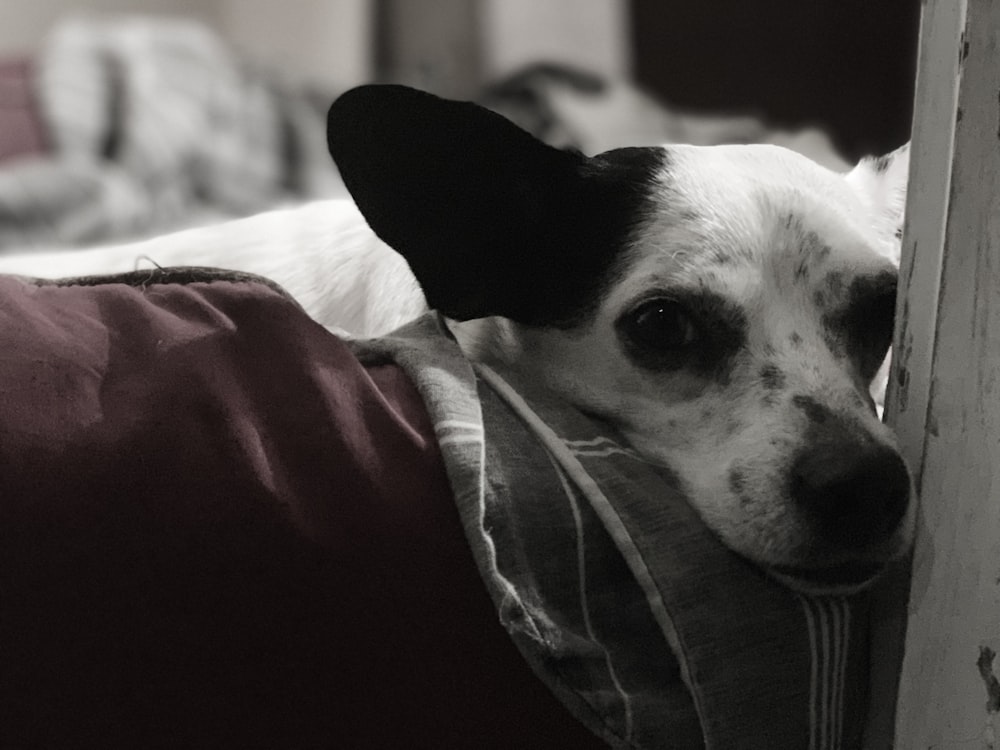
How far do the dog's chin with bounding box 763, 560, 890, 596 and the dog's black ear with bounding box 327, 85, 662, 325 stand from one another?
33 centimetres

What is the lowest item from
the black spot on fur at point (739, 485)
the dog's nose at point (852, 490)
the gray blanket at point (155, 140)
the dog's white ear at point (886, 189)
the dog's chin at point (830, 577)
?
the gray blanket at point (155, 140)

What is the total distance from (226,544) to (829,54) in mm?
2384

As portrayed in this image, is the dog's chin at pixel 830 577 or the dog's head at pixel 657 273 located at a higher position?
the dog's head at pixel 657 273

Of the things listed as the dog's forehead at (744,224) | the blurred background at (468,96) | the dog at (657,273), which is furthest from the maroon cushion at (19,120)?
the dog's forehead at (744,224)

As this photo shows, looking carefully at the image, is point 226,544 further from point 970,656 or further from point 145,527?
point 970,656

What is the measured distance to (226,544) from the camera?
2.01 ft

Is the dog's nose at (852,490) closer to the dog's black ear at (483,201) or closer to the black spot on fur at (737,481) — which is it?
the black spot on fur at (737,481)

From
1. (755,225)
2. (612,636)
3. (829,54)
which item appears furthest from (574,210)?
(829,54)

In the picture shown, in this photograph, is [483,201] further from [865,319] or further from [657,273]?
[865,319]

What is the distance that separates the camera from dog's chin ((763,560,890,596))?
2.33 ft

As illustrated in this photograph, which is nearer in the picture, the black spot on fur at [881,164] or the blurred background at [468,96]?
the black spot on fur at [881,164]

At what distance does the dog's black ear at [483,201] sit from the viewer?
0.89 m

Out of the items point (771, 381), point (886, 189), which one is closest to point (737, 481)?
point (771, 381)

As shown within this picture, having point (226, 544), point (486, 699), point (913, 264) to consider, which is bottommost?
point (486, 699)
